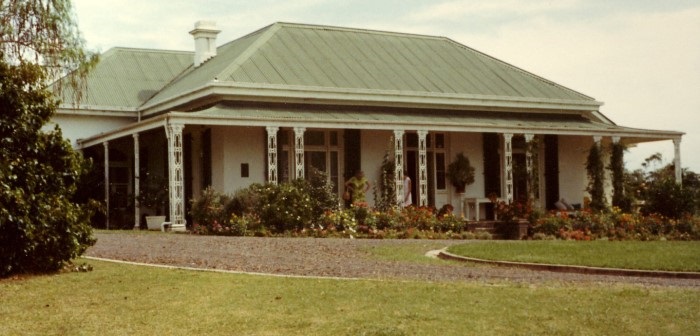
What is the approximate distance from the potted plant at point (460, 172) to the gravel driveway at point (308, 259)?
8526 millimetres

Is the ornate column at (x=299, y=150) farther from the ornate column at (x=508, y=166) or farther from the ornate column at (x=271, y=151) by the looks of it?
the ornate column at (x=508, y=166)

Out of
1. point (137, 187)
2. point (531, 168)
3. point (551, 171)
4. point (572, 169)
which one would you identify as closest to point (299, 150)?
point (137, 187)

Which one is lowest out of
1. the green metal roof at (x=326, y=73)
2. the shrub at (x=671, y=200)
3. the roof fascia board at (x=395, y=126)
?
the shrub at (x=671, y=200)

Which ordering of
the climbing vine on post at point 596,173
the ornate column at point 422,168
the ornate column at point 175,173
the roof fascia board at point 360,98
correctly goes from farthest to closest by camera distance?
the climbing vine on post at point 596,173 < the ornate column at point 422,168 < the roof fascia board at point 360,98 < the ornate column at point 175,173

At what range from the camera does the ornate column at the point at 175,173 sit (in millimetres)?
22500

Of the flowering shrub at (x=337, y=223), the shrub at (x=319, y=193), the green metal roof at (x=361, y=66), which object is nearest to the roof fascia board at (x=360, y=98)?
Answer: the green metal roof at (x=361, y=66)

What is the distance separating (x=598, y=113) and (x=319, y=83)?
1021cm

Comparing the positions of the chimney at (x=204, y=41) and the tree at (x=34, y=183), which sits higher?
the chimney at (x=204, y=41)

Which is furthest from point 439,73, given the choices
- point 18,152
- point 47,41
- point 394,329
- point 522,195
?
point 394,329

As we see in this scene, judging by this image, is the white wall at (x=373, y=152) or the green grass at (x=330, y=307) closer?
the green grass at (x=330, y=307)

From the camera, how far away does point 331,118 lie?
80.7 ft

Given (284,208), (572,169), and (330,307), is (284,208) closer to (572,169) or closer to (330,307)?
(330,307)

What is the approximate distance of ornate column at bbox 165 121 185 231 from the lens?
73.8 ft

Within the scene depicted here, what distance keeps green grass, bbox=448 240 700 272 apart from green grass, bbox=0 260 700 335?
293 centimetres
